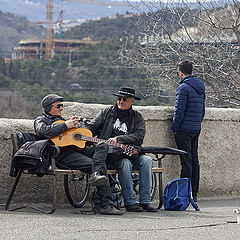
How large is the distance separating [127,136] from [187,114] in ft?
4.21

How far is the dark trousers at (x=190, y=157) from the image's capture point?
25.5ft

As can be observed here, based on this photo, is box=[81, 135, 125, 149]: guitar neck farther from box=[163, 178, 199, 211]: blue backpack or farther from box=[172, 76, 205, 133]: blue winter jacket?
box=[172, 76, 205, 133]: blue winter jacket

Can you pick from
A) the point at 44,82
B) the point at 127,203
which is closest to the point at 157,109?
the point at 127,203

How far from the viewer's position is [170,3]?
13.4 meters

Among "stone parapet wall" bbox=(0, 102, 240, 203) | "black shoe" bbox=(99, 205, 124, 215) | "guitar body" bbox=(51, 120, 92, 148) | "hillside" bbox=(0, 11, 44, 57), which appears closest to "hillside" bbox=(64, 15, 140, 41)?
"hillside" bbox=(0, 11, 44, 57)

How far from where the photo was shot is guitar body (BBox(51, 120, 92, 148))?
636cm

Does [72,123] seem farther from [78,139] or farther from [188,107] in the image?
[188,107]

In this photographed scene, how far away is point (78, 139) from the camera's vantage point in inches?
254

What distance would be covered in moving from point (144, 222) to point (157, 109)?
98.8 inches

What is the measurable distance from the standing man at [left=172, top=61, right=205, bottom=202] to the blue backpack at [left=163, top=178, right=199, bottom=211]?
0.78 m

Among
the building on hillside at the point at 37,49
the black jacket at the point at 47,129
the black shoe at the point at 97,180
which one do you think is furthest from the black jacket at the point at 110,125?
the building on hillside at the point at 37,49

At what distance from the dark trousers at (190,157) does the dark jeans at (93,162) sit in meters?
1.64

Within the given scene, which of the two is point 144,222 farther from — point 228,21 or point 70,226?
point 228,21

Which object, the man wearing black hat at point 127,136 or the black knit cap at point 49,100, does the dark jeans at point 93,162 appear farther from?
the black knit cap at point 49,100
